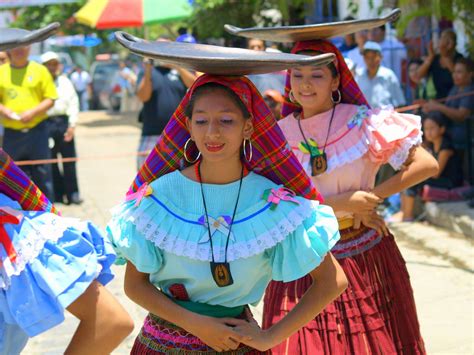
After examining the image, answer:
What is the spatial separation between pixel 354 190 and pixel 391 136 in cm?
30

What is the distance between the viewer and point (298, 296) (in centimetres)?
392

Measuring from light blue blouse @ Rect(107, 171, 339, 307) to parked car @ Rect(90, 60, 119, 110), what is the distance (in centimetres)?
2604

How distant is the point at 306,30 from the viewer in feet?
12.7

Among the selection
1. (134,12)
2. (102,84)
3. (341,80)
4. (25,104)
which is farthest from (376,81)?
Answer: (102,84)

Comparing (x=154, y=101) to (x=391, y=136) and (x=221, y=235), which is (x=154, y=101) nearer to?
(x=391, y=136)

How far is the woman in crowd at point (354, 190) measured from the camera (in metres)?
3.96

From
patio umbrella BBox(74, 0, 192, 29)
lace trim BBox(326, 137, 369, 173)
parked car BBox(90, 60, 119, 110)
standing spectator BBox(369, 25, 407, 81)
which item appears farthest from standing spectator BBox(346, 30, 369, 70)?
parked car BBox(90, 60, 119, 110)

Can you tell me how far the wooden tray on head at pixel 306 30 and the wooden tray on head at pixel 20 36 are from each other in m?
1.33

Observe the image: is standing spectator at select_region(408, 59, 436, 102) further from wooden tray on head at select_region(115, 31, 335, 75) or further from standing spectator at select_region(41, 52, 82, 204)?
wooden tray on head at select_region(115, 31, 335, 75)

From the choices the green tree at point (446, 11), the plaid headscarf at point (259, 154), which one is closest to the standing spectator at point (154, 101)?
the green tree at point (446, 11)

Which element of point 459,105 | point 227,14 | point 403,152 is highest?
point 227,14

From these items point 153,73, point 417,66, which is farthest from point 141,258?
point 417,66

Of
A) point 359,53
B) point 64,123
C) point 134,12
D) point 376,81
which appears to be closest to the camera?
point 376,81

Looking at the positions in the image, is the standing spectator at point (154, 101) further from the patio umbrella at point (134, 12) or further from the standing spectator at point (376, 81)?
the patio umbrella at point (134, 12)
